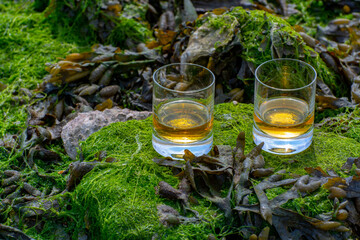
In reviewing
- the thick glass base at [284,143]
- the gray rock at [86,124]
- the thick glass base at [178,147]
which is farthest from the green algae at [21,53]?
the thick glass base at [284,143]

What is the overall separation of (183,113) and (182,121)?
0.06m

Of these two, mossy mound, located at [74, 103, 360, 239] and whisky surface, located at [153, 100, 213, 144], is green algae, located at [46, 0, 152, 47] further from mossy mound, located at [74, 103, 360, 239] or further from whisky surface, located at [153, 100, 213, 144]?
whisky surface, located at [153, 100, 213, 144]

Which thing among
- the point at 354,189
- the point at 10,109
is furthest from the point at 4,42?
the point at 354,189

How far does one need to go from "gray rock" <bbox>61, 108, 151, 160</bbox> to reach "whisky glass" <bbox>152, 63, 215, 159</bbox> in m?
0.62

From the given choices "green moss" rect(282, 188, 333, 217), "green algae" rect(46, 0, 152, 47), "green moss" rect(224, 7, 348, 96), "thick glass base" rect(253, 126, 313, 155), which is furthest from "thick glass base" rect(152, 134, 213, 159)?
"green algae" rect(46, 0, 152, 47)

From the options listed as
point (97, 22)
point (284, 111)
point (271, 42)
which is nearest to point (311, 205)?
point (284, 111)

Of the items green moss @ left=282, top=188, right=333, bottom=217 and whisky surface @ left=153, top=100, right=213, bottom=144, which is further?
whisky surface @ left=153, top=100, right=213, bottom=144

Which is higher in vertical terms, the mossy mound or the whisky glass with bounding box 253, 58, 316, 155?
A: the whisky glass with bounding box 253, 58, 316, 155

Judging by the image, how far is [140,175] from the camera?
95.1 inches

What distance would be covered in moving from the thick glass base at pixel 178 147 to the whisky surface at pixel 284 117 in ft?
0.97

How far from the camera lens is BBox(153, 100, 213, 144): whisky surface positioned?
236cm

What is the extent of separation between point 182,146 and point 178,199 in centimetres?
28

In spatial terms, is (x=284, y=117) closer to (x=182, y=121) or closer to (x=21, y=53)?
(x=182, y=121)

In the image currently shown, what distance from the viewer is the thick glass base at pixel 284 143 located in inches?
97.0
